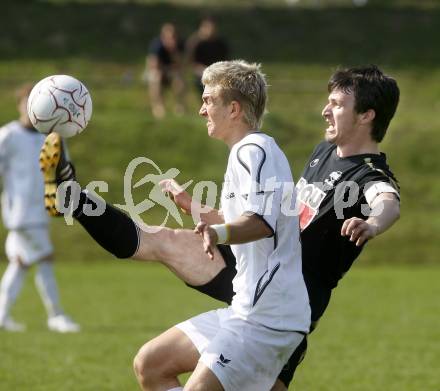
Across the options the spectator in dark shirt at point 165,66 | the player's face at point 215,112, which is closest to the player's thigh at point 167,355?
the player's face at point 215,112

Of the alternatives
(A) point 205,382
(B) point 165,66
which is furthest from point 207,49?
(A) point 205,382

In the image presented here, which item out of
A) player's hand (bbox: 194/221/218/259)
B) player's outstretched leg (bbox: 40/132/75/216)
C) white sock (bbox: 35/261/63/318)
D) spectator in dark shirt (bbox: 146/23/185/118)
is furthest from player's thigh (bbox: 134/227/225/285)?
spectator in dark shirt (bbox: 146/23/185/118)

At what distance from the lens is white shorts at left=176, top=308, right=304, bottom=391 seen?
477 cm

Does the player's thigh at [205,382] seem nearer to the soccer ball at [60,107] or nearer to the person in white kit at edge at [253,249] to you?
the person in white kit at edge at [253,249]

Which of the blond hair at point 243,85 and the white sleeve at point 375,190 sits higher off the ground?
the blond hair at point 243,85

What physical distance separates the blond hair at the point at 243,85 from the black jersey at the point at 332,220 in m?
0.68

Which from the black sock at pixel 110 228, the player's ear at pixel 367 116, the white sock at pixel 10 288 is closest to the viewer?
the black sock at pixel 110 228

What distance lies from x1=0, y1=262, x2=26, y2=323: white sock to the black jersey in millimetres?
5891

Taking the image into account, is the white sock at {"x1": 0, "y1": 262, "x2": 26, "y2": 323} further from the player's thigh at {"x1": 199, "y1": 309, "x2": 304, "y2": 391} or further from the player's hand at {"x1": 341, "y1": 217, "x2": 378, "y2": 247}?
the player's hand at {"x1": 341, "y1": 217, "x2": 378, "y2": 247}

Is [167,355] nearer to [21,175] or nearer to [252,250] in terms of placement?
[252,250]

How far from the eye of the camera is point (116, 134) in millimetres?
21250

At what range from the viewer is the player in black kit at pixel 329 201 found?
530 cm

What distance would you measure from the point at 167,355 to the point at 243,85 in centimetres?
143

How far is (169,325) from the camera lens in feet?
36.4
